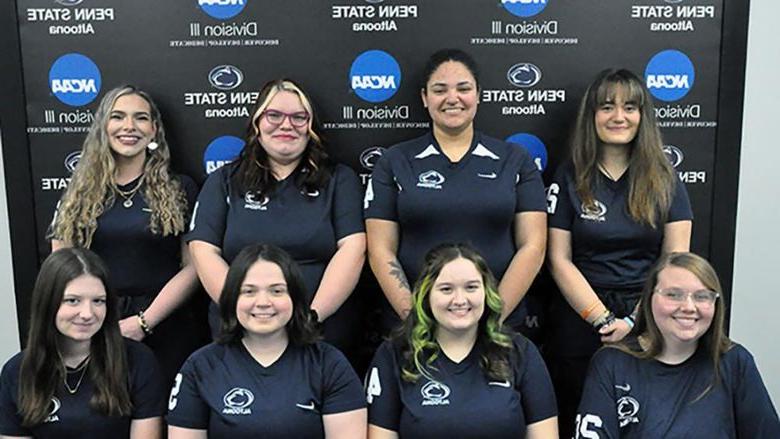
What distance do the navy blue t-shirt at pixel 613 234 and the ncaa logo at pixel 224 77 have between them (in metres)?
1.29

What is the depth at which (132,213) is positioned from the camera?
2717 mm

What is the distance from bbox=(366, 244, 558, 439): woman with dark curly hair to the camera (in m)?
2.10

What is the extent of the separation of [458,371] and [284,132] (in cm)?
101

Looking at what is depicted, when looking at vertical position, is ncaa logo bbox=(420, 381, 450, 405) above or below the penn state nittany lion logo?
below

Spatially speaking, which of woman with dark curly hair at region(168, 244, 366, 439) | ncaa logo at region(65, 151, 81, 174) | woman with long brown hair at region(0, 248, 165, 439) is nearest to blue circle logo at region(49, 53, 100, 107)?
ncaa logo at region(65, 151, 81, 174)

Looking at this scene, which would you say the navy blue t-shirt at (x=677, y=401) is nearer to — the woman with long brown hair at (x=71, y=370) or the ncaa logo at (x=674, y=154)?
the ncaa logo at (x=674, y=154)

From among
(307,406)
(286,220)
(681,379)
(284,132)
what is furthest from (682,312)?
(284,132)

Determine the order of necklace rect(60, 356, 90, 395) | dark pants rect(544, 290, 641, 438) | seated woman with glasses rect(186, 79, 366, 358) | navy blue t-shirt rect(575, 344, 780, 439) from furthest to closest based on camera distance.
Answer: dark pants rect(544, 290, 641, 438)
seated woman with glasses rect(186, 79, 366, 358)
necklace rect(60, 356, 90, 395)
navy blue t-shirt rect(575, 344, 780, 439)

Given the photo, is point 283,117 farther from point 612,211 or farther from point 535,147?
point 612,211

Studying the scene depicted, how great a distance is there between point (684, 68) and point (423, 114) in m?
1.00

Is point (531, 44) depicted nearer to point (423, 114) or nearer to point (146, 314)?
point (423, 114)

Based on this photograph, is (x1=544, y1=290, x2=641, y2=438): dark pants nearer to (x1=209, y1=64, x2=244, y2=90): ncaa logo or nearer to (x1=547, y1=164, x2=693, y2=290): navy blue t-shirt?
(x1=547, y1=164, x2=693, y2=290): navy blue t-shirt

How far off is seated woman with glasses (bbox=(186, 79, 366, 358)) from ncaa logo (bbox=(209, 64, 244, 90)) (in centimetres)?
35

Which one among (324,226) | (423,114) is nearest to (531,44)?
(423,114)
